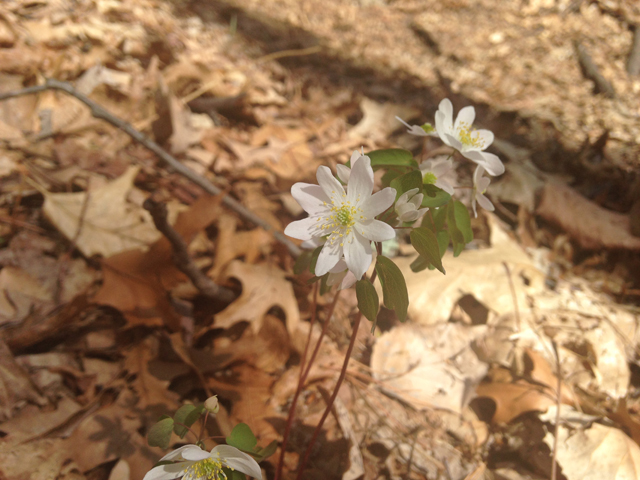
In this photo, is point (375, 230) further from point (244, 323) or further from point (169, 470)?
point (244, 323)

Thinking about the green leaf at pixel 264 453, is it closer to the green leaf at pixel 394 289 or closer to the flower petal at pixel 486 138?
the green leaf at pixel 394 289

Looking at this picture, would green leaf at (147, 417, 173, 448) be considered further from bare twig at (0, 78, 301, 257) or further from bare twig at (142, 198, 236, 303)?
bare twig at (0, 78, 301, 257)

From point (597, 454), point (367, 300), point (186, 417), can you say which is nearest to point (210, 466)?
point (186, 417)

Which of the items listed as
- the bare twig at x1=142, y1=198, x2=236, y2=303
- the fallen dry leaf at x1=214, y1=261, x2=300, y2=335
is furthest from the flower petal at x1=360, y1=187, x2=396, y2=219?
the fallen dry leaf at x1=214, y1=261, x2=300, y2=335

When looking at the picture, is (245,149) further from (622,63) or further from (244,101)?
(622,63)

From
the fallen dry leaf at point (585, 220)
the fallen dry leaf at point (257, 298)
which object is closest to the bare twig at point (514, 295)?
the fallen dry leaf at point (585, 220)
